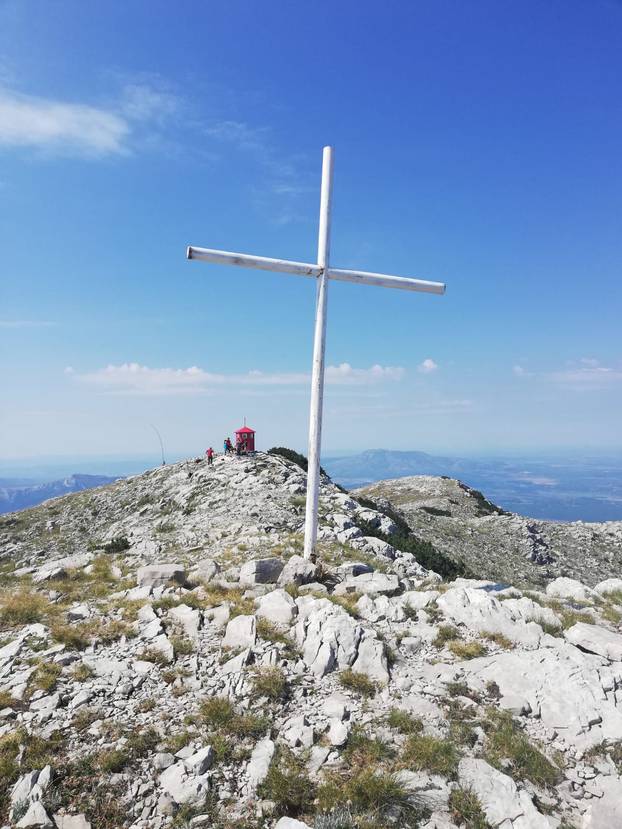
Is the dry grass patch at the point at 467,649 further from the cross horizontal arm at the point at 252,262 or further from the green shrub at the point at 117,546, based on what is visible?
the green shrub at the point at 117,546

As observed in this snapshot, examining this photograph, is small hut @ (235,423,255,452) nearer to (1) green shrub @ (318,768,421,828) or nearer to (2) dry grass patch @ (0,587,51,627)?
(2) dry grass patch @ (0,587,51,627)

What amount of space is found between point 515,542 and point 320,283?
121 feet

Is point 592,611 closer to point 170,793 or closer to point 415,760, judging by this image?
point 415,760

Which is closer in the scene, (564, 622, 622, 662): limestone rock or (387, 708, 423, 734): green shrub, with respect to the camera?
(387, 708, 423, 734): green shrub

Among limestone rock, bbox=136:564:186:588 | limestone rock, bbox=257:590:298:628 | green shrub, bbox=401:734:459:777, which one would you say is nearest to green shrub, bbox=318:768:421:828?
green shrub, bbox=401:734:459:777

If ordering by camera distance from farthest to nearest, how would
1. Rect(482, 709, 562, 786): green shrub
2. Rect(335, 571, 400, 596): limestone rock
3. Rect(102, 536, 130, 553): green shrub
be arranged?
Rect(102, 536, 130, 553): green shrub → Rect(335, 571, 400, 596): limestone rock → Rect(482, 709, 562, 786): green shrub

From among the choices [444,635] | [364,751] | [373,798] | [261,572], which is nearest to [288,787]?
[373,798]

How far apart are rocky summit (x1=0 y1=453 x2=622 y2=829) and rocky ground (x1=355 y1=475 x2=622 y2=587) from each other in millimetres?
18991

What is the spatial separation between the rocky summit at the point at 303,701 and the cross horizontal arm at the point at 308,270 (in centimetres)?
934

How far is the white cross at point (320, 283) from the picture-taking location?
13.2 meters

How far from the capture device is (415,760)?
679cm

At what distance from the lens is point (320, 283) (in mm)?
13633

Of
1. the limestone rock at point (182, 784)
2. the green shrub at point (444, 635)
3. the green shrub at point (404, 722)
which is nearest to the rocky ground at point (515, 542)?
the green shrub at point (444, 635)

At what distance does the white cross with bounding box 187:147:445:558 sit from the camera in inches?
518
